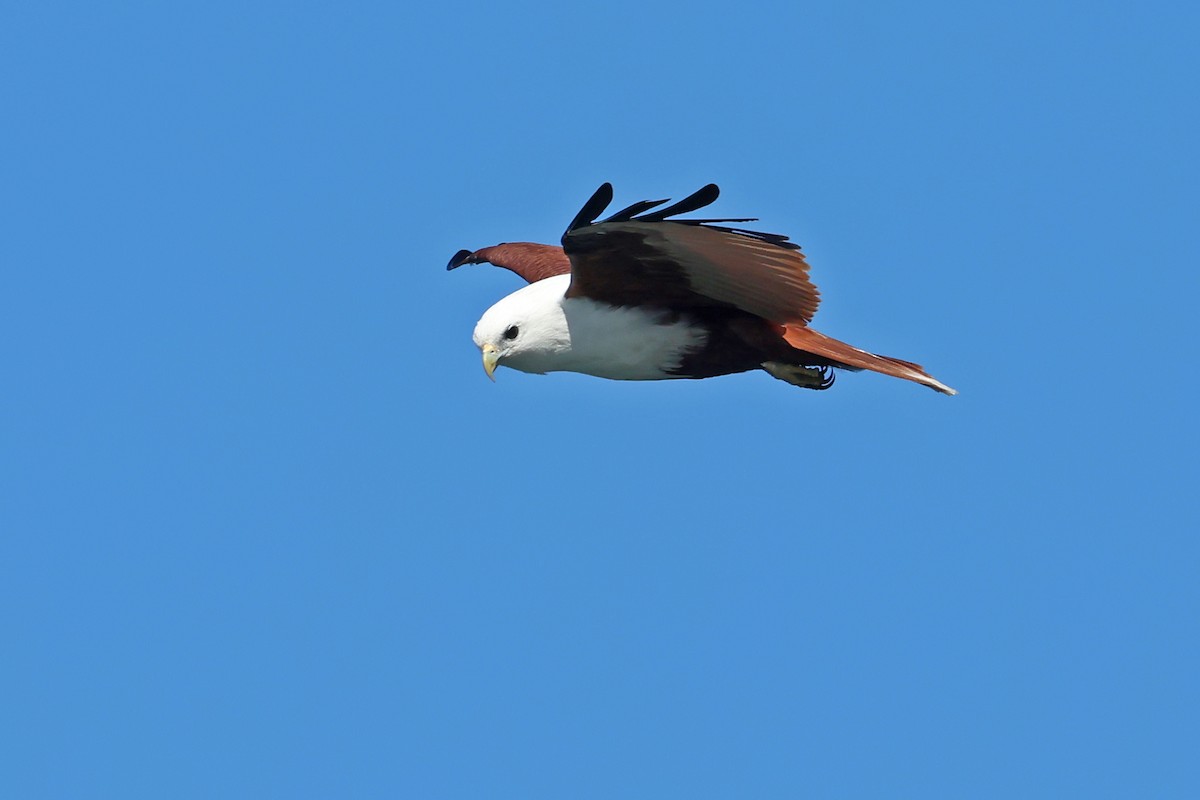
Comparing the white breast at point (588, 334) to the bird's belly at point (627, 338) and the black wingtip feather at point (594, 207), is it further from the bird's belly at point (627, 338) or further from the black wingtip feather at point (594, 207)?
the black wingtip feather at point (594, 207)

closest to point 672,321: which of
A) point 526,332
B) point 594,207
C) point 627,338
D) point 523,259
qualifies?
point 627,338

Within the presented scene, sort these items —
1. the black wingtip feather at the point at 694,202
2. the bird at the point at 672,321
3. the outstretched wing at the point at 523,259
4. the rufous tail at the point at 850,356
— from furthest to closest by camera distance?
1. the outstretched wing at the point at 523,259
2. the rufous tail at the point at 850,356
3. the bird at the point at 672,321
4. the black wingtip feather at the point at 694,202

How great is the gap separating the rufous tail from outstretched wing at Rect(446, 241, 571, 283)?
7.78ft

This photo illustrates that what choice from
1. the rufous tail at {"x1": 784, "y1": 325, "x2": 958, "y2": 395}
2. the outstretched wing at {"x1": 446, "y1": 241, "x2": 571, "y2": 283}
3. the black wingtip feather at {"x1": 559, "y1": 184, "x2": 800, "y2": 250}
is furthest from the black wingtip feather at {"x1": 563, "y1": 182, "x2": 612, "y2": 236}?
the outstretched wing at {"x1": 446, "y1": 241, "x2": 571, "y2": 283}

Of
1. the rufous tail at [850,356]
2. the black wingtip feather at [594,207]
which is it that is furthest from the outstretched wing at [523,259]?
the black wingtip feather at [594,207]

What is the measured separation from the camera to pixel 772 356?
11.8m

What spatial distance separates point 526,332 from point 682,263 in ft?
3.87

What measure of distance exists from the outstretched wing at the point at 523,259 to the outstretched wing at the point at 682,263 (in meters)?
2.06

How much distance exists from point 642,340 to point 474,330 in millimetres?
1073

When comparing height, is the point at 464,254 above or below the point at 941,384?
above

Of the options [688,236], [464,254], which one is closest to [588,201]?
[688,236]

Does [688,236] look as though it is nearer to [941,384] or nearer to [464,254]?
[941,384]

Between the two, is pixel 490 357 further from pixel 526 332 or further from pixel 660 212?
pixel 660 212

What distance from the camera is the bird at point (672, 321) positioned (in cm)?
1110
